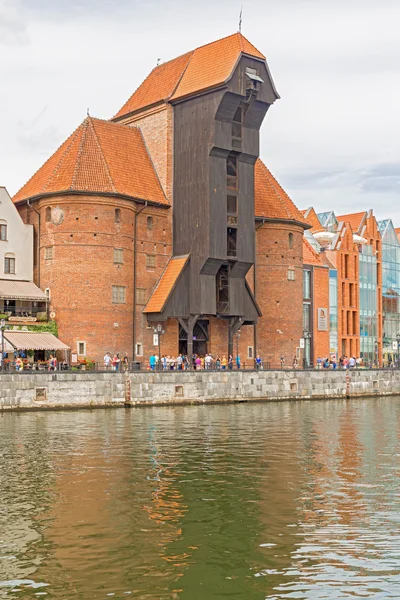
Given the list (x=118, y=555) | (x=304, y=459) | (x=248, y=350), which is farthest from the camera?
(x=248, y=350)

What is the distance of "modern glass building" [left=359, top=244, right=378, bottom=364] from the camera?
89438 mm

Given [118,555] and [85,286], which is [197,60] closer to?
[85,286]

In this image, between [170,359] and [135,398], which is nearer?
[135,398]

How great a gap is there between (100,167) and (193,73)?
10304 mm

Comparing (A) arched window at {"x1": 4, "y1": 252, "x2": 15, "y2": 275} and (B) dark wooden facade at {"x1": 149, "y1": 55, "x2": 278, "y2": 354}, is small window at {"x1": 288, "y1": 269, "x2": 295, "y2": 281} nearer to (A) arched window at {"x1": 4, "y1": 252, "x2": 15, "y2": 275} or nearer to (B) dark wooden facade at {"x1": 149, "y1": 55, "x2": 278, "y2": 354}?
(B) dark wooden facade at {"x1": 149, "y1": 55, "x2": 278, "y2": 354}

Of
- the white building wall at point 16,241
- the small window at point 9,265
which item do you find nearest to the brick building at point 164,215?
the white building wall at point 16,241

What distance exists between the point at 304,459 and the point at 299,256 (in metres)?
44.6

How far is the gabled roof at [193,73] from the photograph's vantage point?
62.0 metres

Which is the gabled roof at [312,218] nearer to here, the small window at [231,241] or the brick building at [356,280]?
the brick building at [356,280]

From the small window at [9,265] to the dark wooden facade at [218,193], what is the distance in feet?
34.5

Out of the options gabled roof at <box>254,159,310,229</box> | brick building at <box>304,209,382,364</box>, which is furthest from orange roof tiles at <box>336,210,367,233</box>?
gabled roof at <box>254,159,310,229</box>

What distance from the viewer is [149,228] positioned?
6366cm

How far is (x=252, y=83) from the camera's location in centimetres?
6191

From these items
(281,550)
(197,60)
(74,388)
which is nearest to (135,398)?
(74,388)
